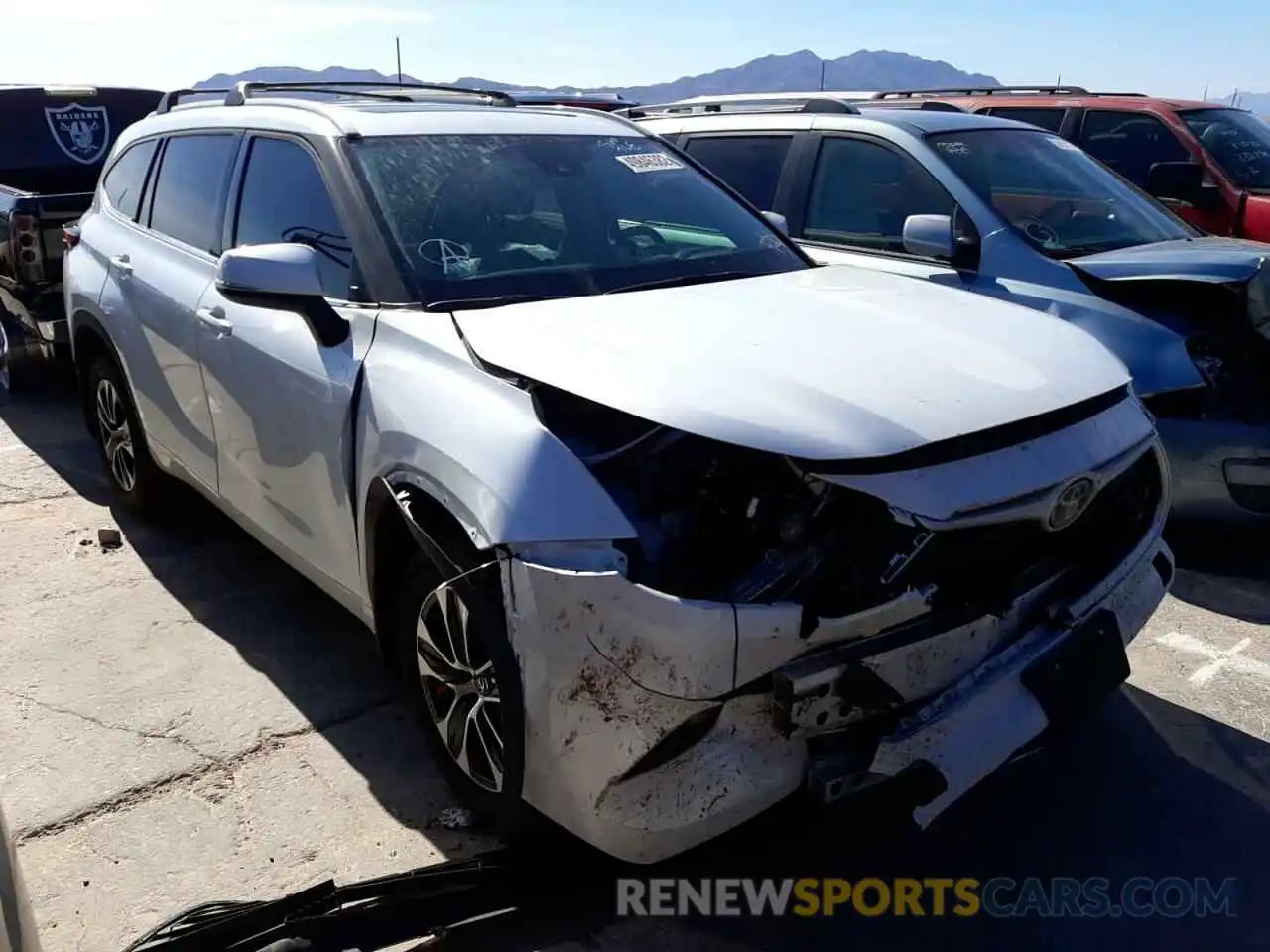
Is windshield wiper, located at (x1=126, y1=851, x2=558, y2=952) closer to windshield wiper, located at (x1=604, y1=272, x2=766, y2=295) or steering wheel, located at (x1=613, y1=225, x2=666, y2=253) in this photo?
windshield wiper, located at (x1=604, y1=272, x2=766, y2=295)

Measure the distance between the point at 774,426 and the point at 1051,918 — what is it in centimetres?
142

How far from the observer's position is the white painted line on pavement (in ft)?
12.3

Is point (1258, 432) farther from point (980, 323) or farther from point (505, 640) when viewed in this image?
point (505, 640)

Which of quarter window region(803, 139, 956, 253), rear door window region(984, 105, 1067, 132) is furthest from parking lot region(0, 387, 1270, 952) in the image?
rear door window region(984, 105, 1067, 132)

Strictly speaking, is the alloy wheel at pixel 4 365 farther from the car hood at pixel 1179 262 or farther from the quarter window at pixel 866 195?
the car hood at pixel 1179 262

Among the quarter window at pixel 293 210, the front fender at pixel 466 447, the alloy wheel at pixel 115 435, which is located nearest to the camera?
the front fender at pixel 466 447

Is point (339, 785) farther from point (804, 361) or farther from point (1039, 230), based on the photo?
point (1039, 230)

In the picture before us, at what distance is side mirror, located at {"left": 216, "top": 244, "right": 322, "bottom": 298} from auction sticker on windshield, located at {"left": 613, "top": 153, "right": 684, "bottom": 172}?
4.42 feet

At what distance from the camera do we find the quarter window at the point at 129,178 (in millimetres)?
4758

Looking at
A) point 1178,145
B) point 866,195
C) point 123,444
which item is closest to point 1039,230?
point 866,195

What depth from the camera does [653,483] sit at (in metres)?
2.50

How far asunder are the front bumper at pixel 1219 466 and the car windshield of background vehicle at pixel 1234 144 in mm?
3674

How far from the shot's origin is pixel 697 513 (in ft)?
8.17

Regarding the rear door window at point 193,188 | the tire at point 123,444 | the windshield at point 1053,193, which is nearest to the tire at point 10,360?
the tire at point 123,444
